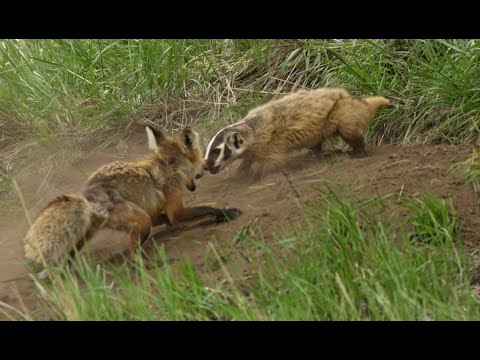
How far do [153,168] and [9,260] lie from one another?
1310mm

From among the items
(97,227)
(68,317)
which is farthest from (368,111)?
(68,317)

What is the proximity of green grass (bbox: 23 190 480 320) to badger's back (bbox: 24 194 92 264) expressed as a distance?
0.32m

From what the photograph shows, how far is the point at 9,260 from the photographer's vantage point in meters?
6.64

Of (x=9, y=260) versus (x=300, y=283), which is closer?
(x=300, y=283)

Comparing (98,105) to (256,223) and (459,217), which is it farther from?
(459,217)

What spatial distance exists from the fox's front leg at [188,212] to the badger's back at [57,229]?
2.51 feet

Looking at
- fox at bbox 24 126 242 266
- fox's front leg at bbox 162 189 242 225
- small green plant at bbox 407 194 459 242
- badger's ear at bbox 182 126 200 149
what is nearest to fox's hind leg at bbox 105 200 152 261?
fox at bbox 24 126 242 266

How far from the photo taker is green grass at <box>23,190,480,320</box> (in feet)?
14.6

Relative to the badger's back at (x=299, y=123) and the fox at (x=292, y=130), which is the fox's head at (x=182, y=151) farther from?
the badger's back at (x=299, y=123)

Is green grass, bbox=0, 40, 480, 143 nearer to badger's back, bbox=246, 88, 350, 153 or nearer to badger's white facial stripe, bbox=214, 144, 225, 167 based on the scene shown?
badger's back, bbox=246, 88, 350, 153

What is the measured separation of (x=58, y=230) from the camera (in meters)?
5.78

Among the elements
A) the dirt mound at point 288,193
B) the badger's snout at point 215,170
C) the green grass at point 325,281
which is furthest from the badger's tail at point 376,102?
the green grass at point 325,281

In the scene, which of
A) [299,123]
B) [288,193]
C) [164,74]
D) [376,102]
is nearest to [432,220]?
[288,193]

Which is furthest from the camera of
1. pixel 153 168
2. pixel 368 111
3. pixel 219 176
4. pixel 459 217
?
pixel 219 176
